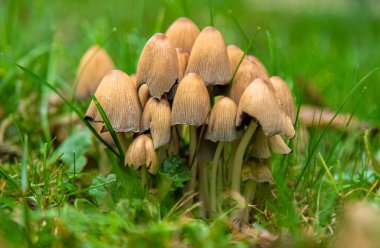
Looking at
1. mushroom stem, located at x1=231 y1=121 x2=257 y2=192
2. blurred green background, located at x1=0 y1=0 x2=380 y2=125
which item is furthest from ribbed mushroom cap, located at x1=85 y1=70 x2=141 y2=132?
blurred green background, located at x1=0 y1=0 x2=380 y2=125

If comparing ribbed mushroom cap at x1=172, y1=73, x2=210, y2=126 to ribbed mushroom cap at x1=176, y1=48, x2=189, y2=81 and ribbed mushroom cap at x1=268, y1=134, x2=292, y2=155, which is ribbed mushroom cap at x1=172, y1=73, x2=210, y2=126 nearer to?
ribbed mushroom cap at x1=176, y1=48, x2=189, y2=81

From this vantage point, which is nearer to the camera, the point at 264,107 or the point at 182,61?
the point at 264,107

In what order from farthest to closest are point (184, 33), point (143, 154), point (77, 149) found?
point (77, 149)
point (184, 33)
point (143, 154)

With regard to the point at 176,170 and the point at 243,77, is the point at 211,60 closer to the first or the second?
the point at 243,77

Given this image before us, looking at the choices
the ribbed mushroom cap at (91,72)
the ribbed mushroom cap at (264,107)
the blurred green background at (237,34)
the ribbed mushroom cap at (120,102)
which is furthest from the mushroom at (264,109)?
the ribbed mushroom cap at (91,72)

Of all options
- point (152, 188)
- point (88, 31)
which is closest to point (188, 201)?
point (152, 188)

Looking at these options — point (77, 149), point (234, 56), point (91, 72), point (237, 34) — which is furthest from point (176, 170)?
point (237, 34)

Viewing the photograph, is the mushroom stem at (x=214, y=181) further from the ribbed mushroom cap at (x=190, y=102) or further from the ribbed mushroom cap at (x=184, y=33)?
the ribbed mushroom cap at (x=184, y=33)
